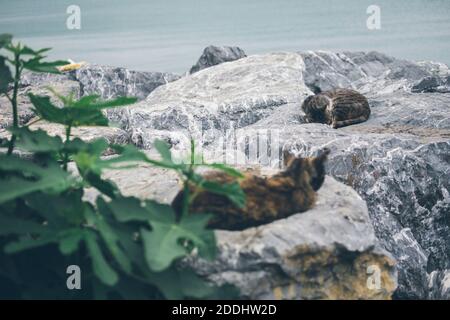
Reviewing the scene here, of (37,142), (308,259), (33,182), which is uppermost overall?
(37,142)

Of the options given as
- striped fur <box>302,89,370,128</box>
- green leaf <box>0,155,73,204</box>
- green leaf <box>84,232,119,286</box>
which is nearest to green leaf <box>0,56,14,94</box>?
green leaf <box>0,155,73,204</box>

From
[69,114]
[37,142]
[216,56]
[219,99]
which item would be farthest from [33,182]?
[216,56]

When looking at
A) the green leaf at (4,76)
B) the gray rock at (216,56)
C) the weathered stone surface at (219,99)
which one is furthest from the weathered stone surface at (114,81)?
the green leaf at (4,76)

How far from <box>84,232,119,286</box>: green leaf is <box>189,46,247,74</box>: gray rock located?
1025 cm

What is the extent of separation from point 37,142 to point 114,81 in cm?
989

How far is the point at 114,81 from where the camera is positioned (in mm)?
13125

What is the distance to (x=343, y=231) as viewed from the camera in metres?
3.62

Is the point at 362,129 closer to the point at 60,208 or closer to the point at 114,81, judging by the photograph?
the point at 60,208

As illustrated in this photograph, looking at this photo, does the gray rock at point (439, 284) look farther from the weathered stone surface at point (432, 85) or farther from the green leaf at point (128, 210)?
the green leaf at point (128, 210)

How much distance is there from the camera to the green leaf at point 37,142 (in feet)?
10.8

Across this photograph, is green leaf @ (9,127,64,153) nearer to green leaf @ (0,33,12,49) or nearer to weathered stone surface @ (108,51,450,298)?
green leaf @ (0,33,12,49)

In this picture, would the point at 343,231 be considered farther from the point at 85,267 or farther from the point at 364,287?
the point at 85,267
